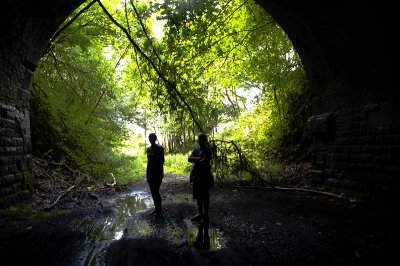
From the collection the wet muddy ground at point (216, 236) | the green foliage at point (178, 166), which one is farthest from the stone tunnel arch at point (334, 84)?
the green foliage at point (178, 166)

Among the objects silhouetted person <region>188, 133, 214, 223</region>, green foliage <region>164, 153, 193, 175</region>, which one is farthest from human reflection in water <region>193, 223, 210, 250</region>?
green foliage <region>164, 153, 193, 175</region>

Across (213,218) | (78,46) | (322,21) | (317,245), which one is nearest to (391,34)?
(322,21)

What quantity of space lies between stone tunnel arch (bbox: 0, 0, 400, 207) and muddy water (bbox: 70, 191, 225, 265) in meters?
2.10

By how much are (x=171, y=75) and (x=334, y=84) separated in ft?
14.1

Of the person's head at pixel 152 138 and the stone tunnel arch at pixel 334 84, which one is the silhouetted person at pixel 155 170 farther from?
the stone tunnel arch at pixel 334 84

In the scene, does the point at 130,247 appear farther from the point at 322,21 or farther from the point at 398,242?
the point at 322,21

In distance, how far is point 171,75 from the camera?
494 centimetres

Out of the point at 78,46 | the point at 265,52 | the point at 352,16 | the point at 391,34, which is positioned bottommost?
the point at 391,34

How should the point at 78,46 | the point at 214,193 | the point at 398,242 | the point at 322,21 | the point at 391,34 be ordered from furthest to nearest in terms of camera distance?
the point at 78,46, the point at 214,193, the point at 322,21, the point at 391,34, the point at 398,242

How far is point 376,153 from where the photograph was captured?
436 cm

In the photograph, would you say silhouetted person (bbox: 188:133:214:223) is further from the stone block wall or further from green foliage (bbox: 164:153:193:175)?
green foliage (bbox: 164:153:193:175)

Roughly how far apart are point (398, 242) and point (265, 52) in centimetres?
697

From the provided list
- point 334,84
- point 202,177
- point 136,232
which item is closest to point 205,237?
point 202,177

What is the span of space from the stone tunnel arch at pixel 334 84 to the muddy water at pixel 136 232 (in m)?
2.10
